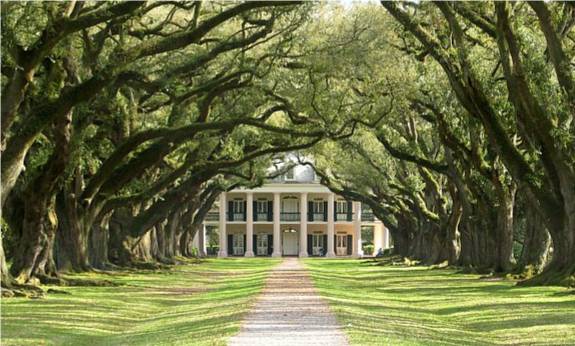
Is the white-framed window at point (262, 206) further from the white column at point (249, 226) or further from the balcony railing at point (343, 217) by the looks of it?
the balcony railing at point (343, 217)

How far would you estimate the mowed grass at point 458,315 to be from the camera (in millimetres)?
14750

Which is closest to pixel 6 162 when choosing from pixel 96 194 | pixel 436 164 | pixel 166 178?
pixel 96 194

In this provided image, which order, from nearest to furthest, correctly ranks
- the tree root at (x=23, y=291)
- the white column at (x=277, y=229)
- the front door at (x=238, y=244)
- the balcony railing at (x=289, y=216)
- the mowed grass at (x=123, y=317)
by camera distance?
1. the mowed grass at (x=123, y=317)
2. the tree root at (x=23, y=291)
3. the white column at (x=277, y=229)
4. the front door at (x=238, y=244)
5. the balcony railing at (x=289, y=216)

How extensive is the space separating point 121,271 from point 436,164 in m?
12.6

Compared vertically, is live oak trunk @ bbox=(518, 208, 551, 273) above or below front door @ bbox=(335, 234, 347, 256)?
below

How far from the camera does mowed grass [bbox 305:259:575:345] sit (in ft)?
48.4

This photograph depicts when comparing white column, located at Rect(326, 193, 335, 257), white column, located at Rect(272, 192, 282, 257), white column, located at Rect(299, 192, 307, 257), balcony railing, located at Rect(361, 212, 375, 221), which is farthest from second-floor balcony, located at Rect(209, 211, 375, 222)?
balcony railing, located at Rect(361, 212, 375, 221)

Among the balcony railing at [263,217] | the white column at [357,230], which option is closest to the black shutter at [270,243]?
the balcony railing at [263,217]

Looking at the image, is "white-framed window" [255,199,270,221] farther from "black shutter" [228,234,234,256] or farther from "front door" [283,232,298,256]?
"black shutter" [228,234,234,256]

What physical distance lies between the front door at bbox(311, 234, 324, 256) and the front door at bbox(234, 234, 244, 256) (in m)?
6.65

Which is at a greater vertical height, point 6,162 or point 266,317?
point 6,162

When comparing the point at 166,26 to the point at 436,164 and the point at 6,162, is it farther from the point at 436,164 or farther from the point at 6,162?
the point at 436,164

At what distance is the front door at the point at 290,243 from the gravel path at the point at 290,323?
76.6 meters

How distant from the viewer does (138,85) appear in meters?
26.3
